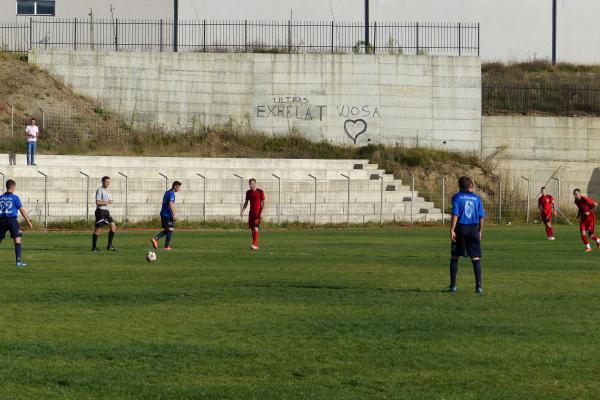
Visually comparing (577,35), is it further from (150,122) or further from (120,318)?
(120,318)

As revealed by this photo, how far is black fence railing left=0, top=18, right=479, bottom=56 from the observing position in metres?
53.6

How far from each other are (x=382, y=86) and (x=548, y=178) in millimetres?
8898

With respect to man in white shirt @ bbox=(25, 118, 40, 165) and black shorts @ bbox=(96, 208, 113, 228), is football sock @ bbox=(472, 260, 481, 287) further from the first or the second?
man in white shirt @ bbox=(25, 118, 40, 165)

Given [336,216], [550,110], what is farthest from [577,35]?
[336,216]

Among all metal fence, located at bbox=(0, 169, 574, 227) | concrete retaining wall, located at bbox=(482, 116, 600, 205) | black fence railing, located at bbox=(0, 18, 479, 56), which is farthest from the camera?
black fence railing, located at bbox=(0, 18, 479, 56)

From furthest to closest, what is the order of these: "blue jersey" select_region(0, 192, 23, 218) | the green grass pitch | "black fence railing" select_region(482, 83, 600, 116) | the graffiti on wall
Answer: "black fence railing" select_region(482, 83, 600, 116) < the graffiti on wall < "blue jersey" select_region(0, 192, 23, 218) < the green grass pitch

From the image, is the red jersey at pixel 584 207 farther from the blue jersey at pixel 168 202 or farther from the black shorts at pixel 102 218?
the black shorts at pixel 102 218

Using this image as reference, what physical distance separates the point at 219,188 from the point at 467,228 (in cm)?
2686

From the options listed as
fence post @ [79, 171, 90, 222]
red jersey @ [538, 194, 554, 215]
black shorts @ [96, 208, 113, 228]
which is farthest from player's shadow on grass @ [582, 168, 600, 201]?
black shorts @ [96, 208, 113, 228]

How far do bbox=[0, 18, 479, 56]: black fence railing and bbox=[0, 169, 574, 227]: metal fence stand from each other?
26.7 ft

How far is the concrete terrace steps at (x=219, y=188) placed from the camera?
41.5 metres

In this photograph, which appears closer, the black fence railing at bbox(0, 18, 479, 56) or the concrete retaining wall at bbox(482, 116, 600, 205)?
the concrete retaining wall at bbox(482, 116, 600, 205)

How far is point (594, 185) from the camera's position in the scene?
53031 millimetres

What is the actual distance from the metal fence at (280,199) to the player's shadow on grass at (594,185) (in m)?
2.29
